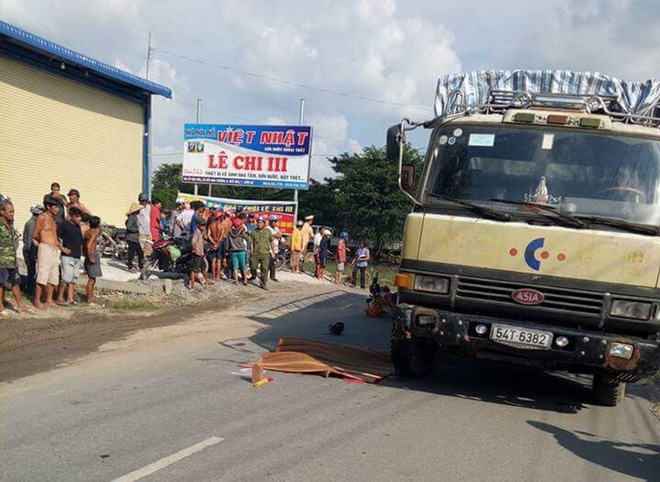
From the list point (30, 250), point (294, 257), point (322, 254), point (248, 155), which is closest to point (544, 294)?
point (30, 250)

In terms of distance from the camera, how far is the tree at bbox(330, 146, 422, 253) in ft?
124

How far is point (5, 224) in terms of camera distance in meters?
9.39

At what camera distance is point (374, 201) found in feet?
125

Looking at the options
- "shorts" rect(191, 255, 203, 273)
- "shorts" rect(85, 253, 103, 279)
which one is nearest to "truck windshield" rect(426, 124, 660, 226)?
"shorts" rect(85, 253, 103, 279)

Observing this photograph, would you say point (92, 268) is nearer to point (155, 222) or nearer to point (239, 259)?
point (155, 222)

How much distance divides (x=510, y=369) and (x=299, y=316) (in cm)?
493

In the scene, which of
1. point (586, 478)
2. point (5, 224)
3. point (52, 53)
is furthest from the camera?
point (52, 53)

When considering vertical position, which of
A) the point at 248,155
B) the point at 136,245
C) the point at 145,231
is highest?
the point at 248,155

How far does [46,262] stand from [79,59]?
9239 mm

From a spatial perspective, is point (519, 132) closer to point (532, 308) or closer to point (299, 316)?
point (532, 308)

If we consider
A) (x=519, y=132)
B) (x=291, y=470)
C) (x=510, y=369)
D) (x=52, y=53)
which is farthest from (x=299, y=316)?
(x=52, y=53)

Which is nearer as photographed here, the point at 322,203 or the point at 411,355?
the point at 411,355

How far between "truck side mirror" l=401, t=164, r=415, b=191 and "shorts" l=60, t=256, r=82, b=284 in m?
6.45

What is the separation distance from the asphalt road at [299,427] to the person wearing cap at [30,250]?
3.26m
